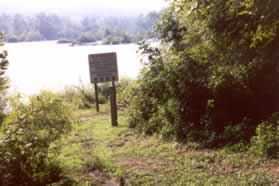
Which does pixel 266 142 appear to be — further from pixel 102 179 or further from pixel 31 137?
pixel 31 137

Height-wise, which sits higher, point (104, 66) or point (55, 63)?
point (55, 63)

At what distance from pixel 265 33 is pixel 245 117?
3402mm

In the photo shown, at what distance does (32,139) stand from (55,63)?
1731 centimetres

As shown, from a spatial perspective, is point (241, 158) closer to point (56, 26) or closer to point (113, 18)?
point (56, 26)

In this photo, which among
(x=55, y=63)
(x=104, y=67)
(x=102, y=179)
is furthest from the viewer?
(x=55, y=63)

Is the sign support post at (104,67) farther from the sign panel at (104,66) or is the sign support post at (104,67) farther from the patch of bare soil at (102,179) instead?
the patch of bare soil at (102,179)

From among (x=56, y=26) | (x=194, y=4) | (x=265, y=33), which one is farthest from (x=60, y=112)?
(x=56, y=26)

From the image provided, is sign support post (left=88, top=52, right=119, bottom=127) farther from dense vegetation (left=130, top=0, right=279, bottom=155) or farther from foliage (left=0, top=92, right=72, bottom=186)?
foliage (left=0, top=92, right=72, bottom=186)

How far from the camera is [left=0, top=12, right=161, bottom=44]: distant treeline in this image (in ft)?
59.5

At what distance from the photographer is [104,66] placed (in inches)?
436

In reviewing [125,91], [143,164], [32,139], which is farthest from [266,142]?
[125,91]

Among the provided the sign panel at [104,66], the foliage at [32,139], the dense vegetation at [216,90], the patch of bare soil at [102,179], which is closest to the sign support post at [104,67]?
the sign panel at [104,66]

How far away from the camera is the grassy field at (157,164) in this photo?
16.9 feet

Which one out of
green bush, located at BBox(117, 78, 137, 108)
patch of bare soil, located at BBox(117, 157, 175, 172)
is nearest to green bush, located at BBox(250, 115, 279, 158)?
patch of bare soil, located at BBox(117, 157, 175, 172)
